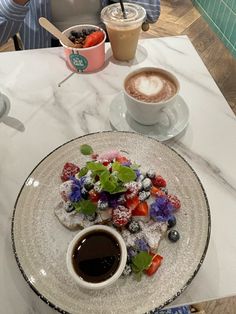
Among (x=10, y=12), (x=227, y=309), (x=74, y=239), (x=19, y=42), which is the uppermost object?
(x=10, y=12)

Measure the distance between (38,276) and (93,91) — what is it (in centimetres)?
64

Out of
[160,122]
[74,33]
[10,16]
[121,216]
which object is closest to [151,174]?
[121,216]

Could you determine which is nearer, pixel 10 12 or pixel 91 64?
pixel 91 64

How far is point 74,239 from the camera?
0.68 m

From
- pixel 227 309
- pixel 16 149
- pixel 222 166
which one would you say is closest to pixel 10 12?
pixel 16 149

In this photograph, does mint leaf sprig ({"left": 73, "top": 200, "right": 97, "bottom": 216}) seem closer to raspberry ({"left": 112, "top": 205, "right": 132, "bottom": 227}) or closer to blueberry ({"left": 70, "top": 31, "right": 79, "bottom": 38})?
raspberry ({"left": 112, "top": 205, "right": 132, "bottom": 227})

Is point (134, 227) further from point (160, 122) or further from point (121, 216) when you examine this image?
point (160, 122)

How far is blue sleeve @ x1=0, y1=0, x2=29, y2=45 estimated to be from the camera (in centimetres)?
123

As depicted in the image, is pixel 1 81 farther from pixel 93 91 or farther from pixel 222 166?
pixel 222 166

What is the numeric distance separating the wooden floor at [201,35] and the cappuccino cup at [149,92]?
1.24 metres

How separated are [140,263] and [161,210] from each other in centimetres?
12

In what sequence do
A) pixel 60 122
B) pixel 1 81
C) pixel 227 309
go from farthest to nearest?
pixel 227 309 → pixel 1 81 → pixel 60 122

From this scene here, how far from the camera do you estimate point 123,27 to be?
111 cm

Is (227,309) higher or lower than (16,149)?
lower
